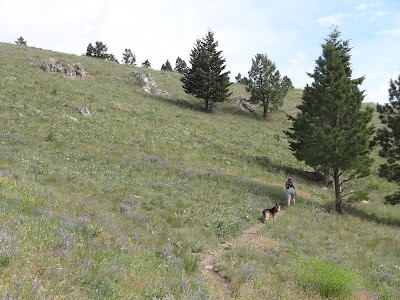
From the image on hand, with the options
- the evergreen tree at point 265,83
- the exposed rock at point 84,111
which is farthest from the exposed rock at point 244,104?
the exposed rock at point 84,111

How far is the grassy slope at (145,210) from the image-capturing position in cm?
730

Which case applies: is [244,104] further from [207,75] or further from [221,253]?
[221,253]

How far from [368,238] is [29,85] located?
113ft

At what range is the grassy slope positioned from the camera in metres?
7.30

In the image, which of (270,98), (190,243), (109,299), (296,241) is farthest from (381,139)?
(270,98)

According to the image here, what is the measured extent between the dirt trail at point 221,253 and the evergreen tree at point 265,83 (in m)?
41.7

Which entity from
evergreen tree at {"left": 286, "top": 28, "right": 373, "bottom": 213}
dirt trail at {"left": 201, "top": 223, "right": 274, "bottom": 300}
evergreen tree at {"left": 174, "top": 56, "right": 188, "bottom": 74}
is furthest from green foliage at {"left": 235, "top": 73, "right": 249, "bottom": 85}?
dirt trail at {"left": 201, "top": 223, "right": 274, "bottom": 300}

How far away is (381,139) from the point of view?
26234 mm

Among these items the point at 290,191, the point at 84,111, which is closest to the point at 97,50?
the point at 84,111

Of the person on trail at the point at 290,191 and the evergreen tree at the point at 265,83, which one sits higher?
the evergreen tree at the point at 265,83

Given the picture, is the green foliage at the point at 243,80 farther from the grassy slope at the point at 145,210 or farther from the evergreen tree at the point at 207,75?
the grassy slope at the point at 145,210

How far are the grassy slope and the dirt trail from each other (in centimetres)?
29

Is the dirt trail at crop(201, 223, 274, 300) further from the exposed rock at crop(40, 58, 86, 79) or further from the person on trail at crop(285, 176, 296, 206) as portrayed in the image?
the exposed rock at crop(40, 58, 86, 79)

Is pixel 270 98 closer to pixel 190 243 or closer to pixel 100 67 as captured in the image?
pixel 100 67
